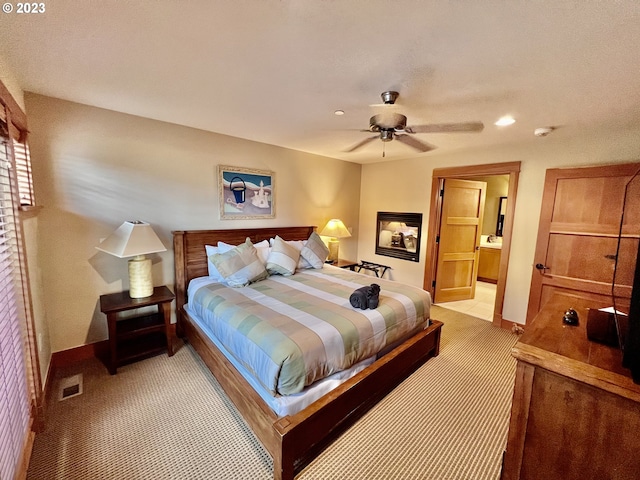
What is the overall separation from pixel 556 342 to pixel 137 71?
114 inches

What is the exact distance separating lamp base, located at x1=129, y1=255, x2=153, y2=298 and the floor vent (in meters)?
0.78

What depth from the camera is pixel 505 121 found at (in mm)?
2510

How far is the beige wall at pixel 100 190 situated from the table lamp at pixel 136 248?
0.28 meters

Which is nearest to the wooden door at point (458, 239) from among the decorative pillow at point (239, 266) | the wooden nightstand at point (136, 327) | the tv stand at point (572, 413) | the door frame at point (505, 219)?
the door frame at point (505, 219)

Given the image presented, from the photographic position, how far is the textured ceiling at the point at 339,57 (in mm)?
1194

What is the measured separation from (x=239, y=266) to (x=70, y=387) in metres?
1.68

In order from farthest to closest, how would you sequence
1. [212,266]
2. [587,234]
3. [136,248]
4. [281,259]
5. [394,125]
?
[281,259] < [212,266] < [587,234] < [136,248] < [394,125]

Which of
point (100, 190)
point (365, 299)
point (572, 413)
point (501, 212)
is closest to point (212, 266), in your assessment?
point (100, 190)

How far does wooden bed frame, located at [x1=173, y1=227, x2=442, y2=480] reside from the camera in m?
1.48

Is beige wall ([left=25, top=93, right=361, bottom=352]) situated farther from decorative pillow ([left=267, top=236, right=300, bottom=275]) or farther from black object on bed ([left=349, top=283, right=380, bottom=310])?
black object on bed ([left=349, top=283, right=380, bottom=310])

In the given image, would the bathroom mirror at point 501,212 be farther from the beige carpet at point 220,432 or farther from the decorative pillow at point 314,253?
the decorative pillow at point 314,253

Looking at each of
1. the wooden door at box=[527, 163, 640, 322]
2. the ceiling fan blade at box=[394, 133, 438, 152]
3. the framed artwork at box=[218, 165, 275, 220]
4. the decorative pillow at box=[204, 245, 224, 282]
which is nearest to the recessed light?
the ceiling fan blade at box=[394, 133, 438, 152]

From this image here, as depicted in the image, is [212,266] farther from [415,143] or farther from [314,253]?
[415,143]

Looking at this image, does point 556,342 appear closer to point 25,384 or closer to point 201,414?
point 201,414
